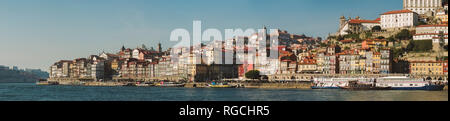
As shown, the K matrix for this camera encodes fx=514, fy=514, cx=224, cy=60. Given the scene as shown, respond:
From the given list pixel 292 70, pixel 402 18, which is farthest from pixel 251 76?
pixel 402 18

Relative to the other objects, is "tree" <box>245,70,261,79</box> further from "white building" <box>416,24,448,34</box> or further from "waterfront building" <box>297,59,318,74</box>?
"white building" <box>416,24,448,34</box>

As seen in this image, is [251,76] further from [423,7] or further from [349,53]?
[423,7]

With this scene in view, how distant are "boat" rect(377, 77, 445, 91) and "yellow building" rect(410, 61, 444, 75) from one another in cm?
713

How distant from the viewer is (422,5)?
270 ft

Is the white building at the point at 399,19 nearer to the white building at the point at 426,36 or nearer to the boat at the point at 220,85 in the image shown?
the white building at the point at 426,36

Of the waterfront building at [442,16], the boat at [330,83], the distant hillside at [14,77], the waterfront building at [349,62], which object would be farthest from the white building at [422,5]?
the distant hillside at [14,77]

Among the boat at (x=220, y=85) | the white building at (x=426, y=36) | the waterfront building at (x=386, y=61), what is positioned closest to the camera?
the waterfront building at (x=386, y=61)

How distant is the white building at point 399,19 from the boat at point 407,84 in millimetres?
23645

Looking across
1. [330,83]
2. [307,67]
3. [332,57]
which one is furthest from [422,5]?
[330,83]

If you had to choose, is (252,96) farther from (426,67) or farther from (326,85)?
(426,67)

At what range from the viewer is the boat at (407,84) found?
164 ft

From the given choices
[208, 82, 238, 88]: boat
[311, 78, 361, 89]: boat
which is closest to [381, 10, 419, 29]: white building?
[311, 78, 361, 89]: boat

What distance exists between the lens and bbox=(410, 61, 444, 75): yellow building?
5956cm
